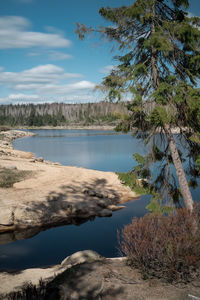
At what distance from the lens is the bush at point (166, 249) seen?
5.96 metres

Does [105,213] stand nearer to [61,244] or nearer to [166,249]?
[61,244]

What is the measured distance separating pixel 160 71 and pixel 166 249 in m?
6.48

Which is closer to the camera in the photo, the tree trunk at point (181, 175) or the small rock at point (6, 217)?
the tree trunk at point (181, 175)

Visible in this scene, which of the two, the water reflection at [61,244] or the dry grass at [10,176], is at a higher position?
the dry grass at [10,176]

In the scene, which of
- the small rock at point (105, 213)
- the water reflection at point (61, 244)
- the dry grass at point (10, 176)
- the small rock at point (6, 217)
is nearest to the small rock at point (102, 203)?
the small rock at point (105, 213)

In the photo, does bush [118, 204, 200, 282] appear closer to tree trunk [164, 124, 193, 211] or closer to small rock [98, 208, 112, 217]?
tree trunk [164, 124, 193, 211]

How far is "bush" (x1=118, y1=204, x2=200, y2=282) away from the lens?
5965 mm

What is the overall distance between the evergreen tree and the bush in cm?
289

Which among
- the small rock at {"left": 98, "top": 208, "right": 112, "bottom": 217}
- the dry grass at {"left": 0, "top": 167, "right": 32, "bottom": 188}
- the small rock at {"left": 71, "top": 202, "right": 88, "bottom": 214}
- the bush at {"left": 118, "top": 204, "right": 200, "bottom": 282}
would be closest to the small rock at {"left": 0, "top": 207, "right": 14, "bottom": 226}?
the small rock at {"left": 71, "top": 202, "right": 88, "bottom": 214}

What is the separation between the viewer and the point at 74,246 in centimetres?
1255

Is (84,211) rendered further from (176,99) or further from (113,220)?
(176,99)

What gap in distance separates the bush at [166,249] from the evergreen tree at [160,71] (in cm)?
289

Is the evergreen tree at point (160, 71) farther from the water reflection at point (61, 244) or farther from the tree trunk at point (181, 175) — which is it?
the water reflection at point (61, 244)

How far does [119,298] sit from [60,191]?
12472 millimetres
